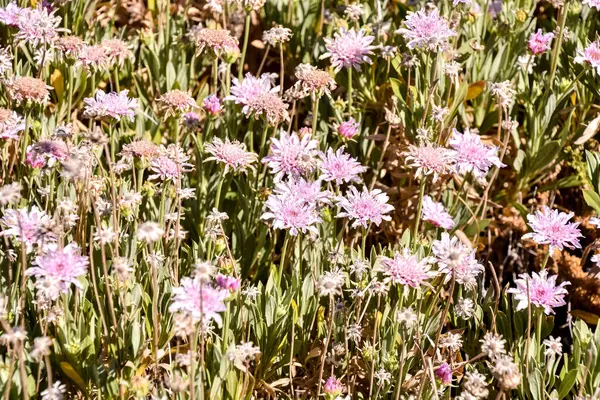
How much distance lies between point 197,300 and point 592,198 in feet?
4.08

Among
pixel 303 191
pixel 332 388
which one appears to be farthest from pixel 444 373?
pixel 303 191

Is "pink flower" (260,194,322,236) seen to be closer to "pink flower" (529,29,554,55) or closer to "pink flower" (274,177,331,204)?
"pink flower" (274,177,331,204)

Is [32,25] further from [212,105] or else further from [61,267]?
[61,267]

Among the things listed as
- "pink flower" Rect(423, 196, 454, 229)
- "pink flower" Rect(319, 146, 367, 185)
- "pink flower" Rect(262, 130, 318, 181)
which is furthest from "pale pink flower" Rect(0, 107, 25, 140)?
"pink flower" Rect(423, 196, 454, 229)

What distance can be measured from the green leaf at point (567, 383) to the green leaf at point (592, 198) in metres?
0.60

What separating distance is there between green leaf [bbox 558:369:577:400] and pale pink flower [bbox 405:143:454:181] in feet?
1.87

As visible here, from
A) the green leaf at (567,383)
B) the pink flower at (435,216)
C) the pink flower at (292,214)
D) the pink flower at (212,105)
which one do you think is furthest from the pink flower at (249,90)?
the green leaf at (567,383)

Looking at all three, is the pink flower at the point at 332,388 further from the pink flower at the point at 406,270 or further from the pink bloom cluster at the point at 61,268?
the pink bloom cluster at the point at 61,268

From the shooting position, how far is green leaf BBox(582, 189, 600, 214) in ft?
7.49

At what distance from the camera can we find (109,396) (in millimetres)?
1799

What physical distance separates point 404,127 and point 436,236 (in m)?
0.37

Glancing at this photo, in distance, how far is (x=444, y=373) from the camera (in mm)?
1823

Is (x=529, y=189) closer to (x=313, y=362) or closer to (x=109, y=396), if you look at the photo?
(x=313, y=362)

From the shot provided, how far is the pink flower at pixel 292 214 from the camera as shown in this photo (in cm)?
191
